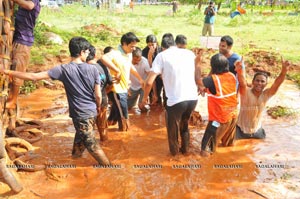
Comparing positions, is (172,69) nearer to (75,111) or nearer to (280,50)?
(75,111)

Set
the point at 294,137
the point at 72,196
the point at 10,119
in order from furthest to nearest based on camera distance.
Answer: the point at 294,137
the point at 10,119
the point at 72,196

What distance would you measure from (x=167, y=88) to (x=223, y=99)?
880mm

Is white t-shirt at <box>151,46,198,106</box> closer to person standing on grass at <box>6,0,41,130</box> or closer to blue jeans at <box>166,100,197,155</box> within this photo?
blue jeans at <box>166,100,197,155</box>

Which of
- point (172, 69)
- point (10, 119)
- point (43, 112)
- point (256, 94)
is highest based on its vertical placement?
point (172, 69)

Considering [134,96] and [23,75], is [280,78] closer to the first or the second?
[134,96]

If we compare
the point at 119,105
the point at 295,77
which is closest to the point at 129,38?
the point at 119,105

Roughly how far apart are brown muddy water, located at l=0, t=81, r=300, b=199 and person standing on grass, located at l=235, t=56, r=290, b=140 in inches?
7.9

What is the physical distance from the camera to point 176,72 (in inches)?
185

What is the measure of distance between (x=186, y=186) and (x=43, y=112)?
437 cm

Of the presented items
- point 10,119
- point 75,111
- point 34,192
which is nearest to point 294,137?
point 75,111

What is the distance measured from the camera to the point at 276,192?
13.8ft

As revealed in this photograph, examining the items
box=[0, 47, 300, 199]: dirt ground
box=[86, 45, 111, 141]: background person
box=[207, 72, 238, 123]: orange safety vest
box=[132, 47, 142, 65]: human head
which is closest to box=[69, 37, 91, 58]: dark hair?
box=[86, 45, 111, 141]: background person

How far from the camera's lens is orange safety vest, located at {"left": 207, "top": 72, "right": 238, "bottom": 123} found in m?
4.87

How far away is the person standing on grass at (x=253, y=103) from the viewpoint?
543cm
